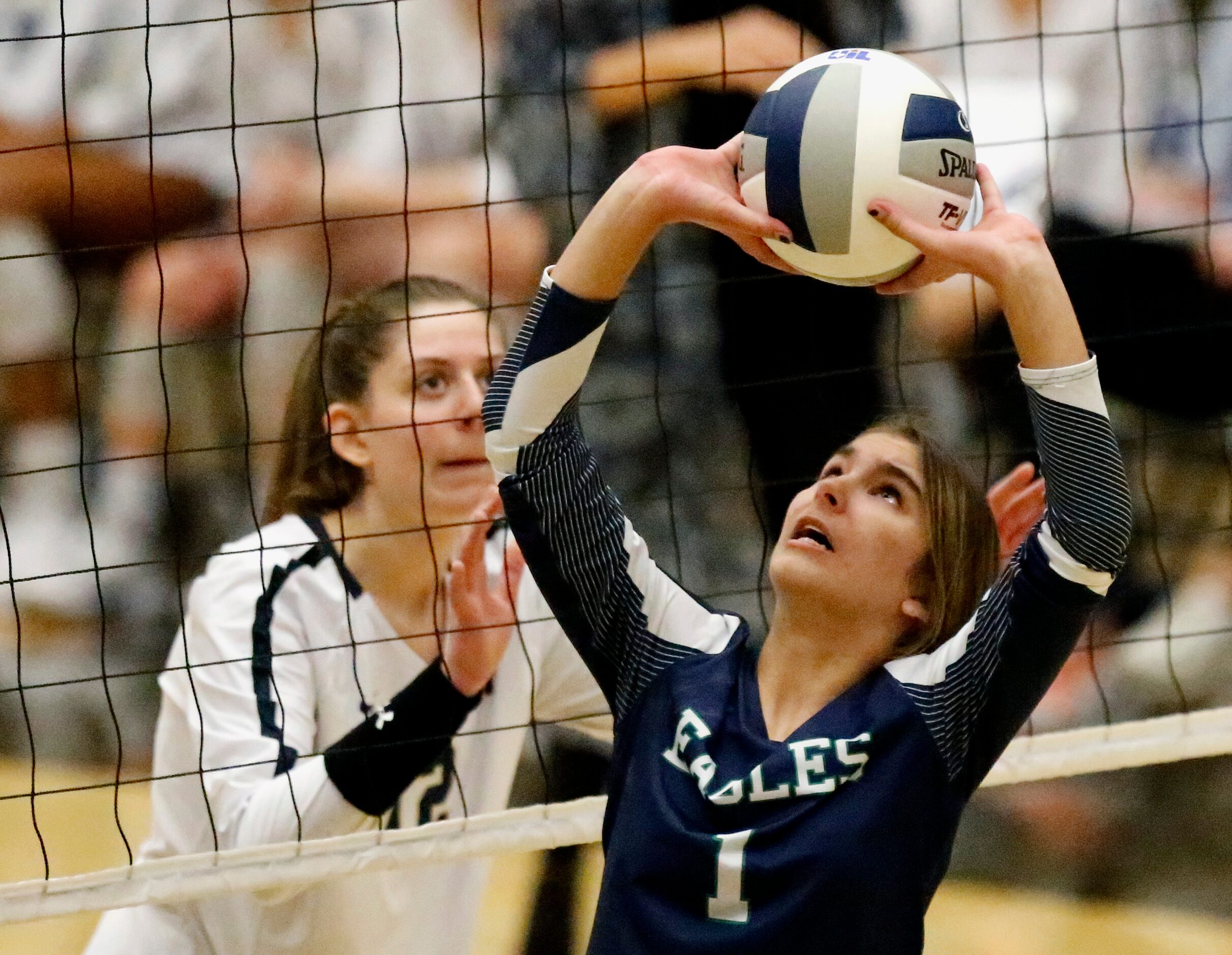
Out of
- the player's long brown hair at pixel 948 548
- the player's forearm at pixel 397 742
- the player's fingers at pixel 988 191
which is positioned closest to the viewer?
the player's fingers at pixel 988 191

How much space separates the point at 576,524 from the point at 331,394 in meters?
1.16

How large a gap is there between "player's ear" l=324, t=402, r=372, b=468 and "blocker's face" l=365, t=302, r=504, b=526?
1 centimetres

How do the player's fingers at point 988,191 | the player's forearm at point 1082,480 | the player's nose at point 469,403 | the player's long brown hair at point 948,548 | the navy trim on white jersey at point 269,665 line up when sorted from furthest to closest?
the player's nose at point 469,403 < the navy trim on white jersey at point 269,665 < the player's long brown hair at point 948,548 < the player's fingers at point 988,191 < the player's forearm at point 1082,480

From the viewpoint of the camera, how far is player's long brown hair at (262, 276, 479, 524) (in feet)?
8.17

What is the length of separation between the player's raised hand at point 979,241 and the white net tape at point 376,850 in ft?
3.45

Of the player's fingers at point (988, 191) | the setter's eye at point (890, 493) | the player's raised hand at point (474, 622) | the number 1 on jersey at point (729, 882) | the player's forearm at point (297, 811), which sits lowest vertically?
the player's forearm at point (297, 811)

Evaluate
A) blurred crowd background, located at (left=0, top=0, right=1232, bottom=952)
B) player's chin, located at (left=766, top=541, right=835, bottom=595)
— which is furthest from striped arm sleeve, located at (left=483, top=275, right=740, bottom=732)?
blurred crowd background, located at (left=0, top=0, right=1232, bottom=952)

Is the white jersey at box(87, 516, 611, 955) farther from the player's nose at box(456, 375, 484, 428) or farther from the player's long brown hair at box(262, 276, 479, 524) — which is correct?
the player's nose at box(456, 375, 484, 428)

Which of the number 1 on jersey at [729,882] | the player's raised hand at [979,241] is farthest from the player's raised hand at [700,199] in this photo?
the number 1 on jersey at [729,882]

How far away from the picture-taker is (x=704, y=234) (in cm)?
294

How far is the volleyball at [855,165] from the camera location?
57.6 inches

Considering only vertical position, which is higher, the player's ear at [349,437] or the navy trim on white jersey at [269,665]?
the player's ear at [349,437]

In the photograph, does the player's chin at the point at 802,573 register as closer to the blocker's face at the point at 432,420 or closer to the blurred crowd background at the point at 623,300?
the blocker's face at the point at 432,420

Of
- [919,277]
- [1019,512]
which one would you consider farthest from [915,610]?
[1019,512]
